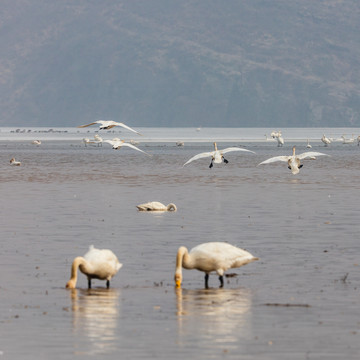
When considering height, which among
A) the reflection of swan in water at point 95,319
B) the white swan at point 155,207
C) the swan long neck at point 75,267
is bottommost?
the reflection of swan in water at point 95,319

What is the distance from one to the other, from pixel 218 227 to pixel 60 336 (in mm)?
15160

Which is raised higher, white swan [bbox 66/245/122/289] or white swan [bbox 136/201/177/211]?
white swan [bbox 136/201/177/211]

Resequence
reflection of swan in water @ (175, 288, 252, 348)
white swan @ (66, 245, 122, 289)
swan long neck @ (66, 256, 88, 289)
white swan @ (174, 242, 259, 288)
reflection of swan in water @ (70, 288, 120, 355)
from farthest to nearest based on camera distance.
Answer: white swan @ (174, 242, 259, 288) → white swan @ (66, 245, 122, 289) → swan long neck @ (66, 256, 88, 289) → reflection of swan in water @ (175, 288, 252, 348) → reflection of swan in water @ (70, 288, 120, 355)

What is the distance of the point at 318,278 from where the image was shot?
22109 mm

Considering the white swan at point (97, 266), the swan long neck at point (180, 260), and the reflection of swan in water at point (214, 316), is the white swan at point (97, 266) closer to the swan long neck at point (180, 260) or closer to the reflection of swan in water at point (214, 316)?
the swan long neck at point (180, 260)

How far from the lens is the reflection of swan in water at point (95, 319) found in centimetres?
1627

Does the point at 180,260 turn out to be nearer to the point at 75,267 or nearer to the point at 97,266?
the point at 97,266

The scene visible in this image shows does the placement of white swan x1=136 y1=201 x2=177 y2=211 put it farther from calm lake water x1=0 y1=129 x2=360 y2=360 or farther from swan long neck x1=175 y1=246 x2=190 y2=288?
swan long neck x1=175 y1=246 x2=190 y2=288

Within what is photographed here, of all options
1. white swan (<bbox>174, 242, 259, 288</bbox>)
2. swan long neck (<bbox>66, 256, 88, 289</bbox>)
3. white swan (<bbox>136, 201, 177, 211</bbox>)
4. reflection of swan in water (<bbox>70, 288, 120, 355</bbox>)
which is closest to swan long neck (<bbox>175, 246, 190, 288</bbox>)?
white swan (<bbox>174, 242, 259, 288</bbox>)

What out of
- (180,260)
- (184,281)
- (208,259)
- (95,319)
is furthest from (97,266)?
(95,319)

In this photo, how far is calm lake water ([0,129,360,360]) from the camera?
16453 mm

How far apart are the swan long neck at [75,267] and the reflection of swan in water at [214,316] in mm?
1583

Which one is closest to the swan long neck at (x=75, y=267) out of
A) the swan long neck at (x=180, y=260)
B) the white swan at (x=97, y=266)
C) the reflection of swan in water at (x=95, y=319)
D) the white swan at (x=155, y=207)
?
the white swan at (x=97, y=266)

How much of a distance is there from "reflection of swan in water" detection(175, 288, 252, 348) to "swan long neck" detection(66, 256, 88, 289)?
158 cm
